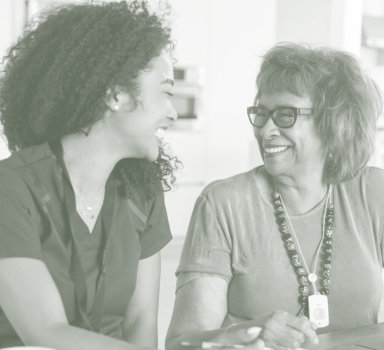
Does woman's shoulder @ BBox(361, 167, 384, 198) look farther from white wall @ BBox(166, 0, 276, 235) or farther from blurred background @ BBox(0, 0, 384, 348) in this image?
white wall @ BBox(166, 0, 276, 235)

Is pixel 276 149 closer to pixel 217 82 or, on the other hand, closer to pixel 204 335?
pixel 204 335

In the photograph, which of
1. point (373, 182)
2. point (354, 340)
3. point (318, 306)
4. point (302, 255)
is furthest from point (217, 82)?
point (354, 340)

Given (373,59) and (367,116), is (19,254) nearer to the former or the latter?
(367,116)

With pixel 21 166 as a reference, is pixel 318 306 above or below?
below

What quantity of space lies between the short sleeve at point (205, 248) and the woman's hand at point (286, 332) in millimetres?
485

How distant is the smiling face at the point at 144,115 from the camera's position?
1.52 m

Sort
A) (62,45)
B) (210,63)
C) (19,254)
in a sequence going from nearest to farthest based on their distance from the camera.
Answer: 1. (19,254)
2. (62,45)
3. (210,63)

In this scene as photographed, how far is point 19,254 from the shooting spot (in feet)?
4.39

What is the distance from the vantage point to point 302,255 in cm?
194

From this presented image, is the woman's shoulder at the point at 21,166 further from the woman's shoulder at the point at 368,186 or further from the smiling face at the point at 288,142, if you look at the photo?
the woman's shoulder at the point at 368,186

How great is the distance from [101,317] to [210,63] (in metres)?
3.67

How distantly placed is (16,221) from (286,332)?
22.7 inches

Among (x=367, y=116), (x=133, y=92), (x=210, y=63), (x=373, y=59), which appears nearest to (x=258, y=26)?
(x=210, y=63)

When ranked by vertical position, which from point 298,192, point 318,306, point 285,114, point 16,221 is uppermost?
point 285,114
